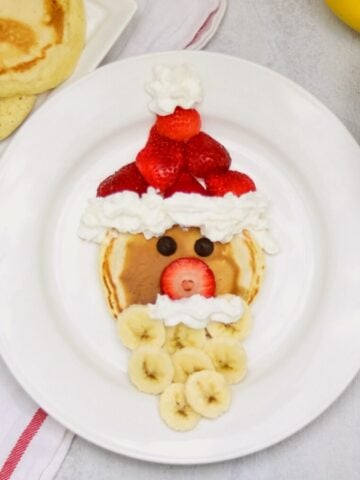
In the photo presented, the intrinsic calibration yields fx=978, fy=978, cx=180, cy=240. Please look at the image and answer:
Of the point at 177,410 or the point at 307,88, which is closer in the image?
the point at 177,410

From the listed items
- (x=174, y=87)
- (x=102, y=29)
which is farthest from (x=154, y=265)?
(x=102, y=29)

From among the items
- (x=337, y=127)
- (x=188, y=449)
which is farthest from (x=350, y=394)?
(x=337, y=127)

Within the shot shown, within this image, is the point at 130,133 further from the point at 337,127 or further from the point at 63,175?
the point at 337,127

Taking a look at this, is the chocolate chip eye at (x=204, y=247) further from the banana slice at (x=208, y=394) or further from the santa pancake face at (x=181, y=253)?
the banana slice at (x=208, y=394)

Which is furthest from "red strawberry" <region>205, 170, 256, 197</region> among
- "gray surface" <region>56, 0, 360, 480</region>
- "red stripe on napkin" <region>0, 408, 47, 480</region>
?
"red stripe on napkin" <region>0, 408, 47, 480</region>

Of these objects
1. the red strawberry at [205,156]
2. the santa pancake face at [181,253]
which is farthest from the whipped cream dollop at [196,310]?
the red strawberry at [205,156]

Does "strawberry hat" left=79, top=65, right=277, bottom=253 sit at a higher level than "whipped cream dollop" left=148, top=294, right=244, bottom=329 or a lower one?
higher

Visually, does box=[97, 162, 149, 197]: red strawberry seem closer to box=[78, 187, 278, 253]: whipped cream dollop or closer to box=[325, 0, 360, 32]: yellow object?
box=[78, 187, 278, 253]: whipped cream dollop

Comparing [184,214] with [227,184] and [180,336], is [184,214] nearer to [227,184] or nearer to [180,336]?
[227,184]
